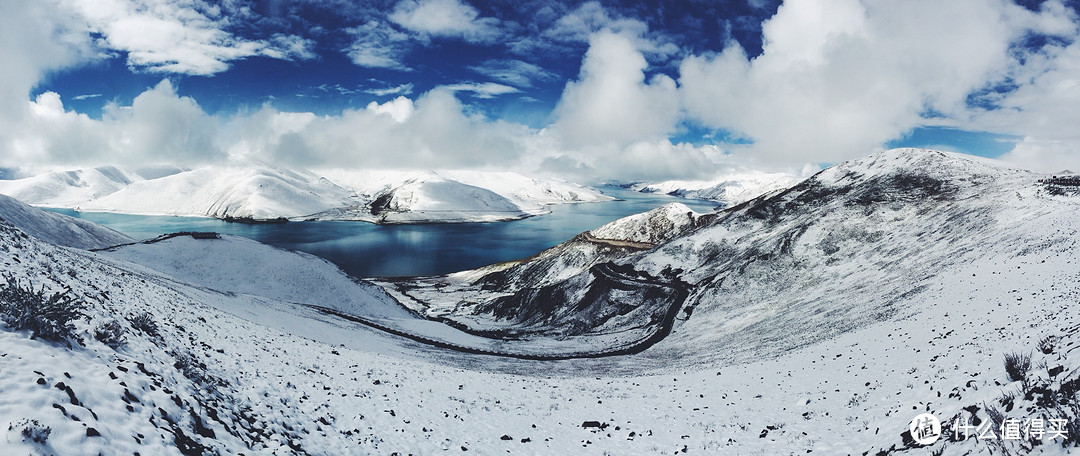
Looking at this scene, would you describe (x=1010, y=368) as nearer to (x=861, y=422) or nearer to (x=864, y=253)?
(x=861, y=422)

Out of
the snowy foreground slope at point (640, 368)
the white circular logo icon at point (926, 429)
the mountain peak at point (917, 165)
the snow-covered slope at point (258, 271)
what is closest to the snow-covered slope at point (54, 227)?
the snow-covered slope at point (258, 271)

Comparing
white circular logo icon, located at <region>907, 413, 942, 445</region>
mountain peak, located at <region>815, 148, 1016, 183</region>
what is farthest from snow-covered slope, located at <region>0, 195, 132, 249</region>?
mountain peak, located at <region>815, 148, 1016, 183</region>

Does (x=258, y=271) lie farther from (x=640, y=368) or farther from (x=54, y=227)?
(x=54, y=227)

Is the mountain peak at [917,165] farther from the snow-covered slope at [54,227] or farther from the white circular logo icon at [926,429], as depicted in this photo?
the snow-covered slope at [54,227]

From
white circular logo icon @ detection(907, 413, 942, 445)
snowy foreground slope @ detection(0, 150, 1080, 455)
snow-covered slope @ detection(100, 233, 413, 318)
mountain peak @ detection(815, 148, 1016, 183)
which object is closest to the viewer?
snowy foreground slope @ detection(0, 150, 1080, 455)

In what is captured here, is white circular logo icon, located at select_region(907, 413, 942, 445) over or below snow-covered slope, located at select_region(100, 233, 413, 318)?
over

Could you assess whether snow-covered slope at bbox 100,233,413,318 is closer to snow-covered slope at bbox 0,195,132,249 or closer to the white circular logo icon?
snow-covered slope at bbox 0,195,132,249

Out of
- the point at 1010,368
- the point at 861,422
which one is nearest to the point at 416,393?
the point at 861,422
